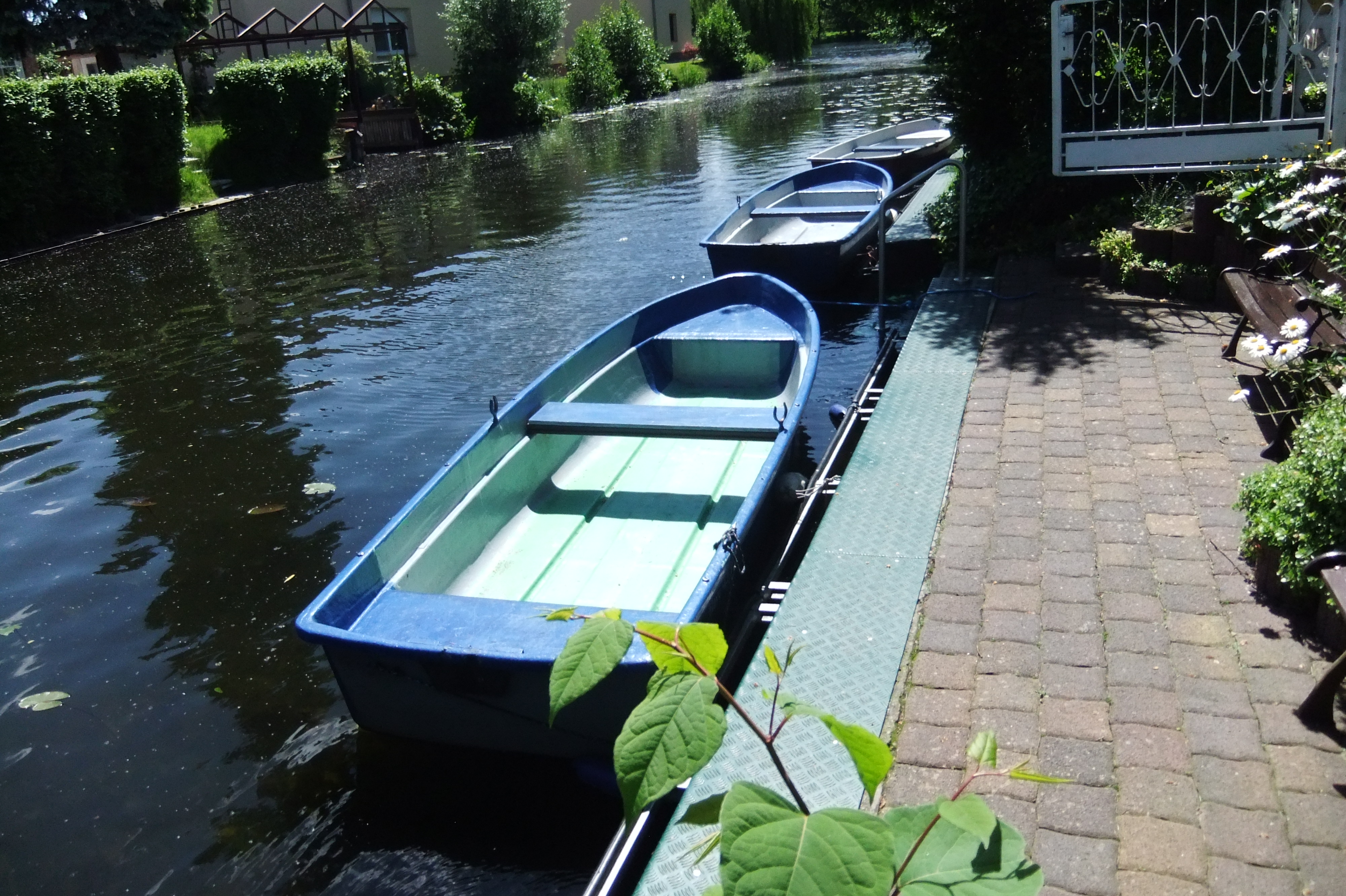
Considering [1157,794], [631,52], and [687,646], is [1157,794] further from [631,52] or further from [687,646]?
[631,52]

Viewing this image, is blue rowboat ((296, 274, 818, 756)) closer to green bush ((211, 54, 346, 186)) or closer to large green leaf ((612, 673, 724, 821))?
large green leaf ((612, 673, 724, 821))

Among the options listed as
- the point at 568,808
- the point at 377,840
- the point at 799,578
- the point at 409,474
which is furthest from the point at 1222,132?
the point at 377,840

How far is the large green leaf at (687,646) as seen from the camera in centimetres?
154

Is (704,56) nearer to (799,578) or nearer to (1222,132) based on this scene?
(1222,132)

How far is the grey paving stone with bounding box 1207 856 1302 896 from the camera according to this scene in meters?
2.66

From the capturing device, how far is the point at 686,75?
46188 mm

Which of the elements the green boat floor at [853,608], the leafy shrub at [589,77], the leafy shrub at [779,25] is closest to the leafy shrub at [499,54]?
the leafy shrub at [589,77]

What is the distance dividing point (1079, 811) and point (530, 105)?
108 feet

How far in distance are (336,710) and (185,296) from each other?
10082 mm

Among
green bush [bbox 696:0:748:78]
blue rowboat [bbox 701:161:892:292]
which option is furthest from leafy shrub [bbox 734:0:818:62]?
blue rowboat [bbox 701:161:892:292]

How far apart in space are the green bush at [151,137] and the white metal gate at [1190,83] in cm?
1709

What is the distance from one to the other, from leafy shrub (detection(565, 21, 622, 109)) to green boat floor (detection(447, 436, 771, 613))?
3393 cm

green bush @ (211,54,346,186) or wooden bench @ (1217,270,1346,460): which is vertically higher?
green bush @ (211,54,346,186)

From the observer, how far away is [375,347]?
10.7 m
